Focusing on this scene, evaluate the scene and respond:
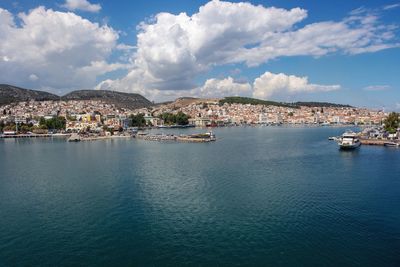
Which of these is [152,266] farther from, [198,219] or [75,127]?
[75,127]

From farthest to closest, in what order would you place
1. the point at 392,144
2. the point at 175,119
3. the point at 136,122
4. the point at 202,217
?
1. the point at 175,119
2. the point at 136,122
3. the point at 392,144
4. the point at 202,217

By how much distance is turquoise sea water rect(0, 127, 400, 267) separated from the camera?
1278 cm

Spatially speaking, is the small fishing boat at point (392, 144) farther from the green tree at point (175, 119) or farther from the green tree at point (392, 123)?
the green tree at point (175, 119)

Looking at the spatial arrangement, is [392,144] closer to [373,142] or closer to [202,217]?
[373,142]

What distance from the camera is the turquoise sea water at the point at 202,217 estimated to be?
12781 millimetres

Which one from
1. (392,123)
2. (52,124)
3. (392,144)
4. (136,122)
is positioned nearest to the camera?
(392,144)

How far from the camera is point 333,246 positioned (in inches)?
529

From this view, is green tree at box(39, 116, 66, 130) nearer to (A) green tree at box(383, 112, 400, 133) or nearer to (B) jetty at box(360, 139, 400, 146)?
(B) jetty at box(360, 139, 400, 146)

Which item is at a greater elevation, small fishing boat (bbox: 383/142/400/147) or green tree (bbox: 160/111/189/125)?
green tree (bbox: 160/111/189/125)

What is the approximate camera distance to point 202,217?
1675 centimetres

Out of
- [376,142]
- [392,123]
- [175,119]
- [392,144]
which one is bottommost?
[392,144]

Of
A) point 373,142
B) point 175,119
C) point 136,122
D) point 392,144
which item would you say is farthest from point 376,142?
point 175,119

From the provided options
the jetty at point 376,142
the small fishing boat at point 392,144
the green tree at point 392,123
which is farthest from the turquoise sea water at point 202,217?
the green tree at point 392,123

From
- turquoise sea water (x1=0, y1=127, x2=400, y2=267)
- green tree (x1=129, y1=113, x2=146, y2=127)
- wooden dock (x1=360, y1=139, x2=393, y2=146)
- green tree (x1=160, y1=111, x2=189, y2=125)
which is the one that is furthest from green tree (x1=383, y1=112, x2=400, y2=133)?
green tree (x1=160, y1=111, x2=189, y2=125)
